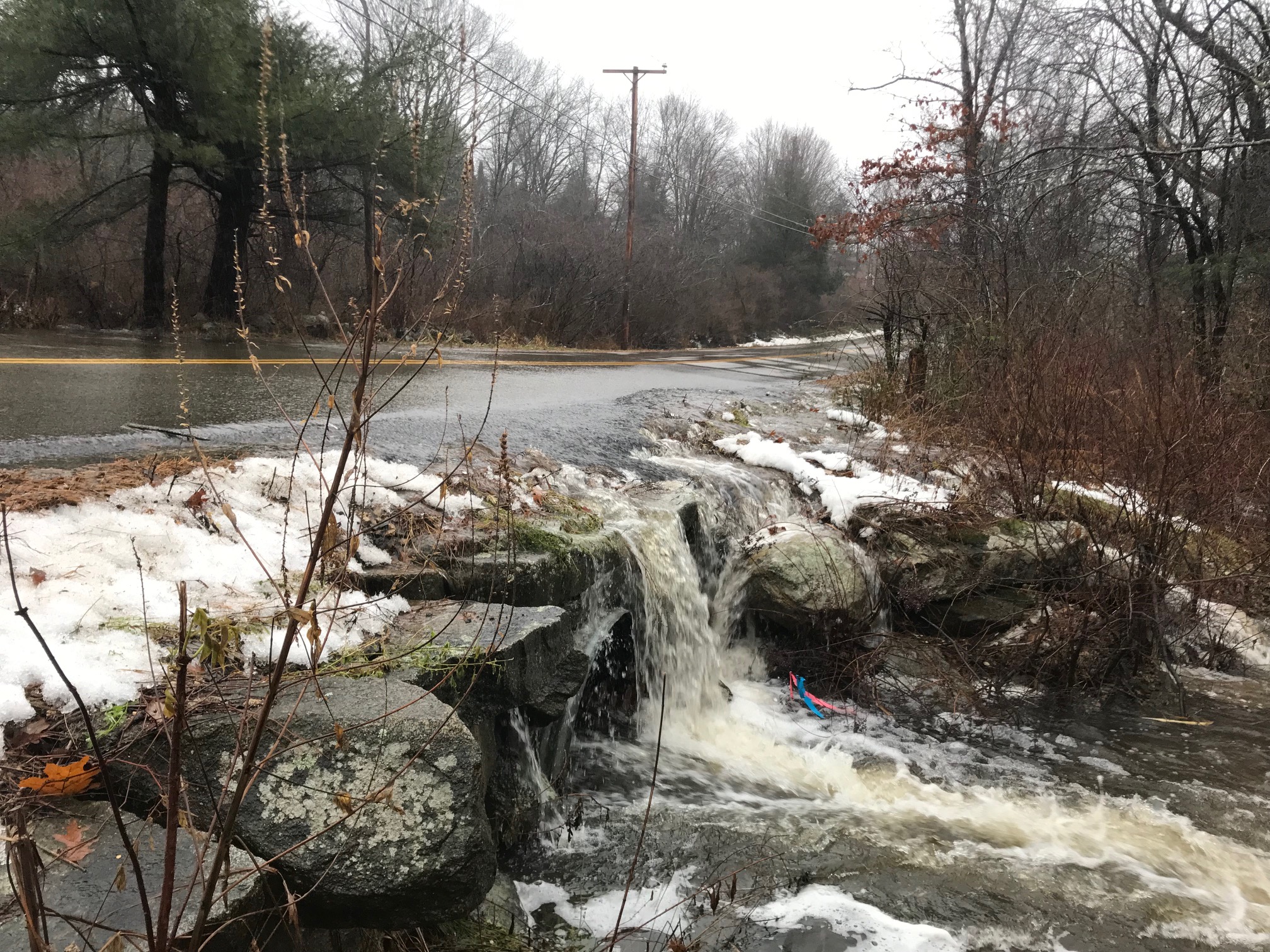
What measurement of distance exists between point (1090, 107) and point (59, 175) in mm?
17905

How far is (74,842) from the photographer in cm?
186

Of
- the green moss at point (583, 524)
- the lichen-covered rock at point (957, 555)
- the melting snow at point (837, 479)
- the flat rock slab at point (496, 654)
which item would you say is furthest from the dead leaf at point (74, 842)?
→ the melting snow at point (837, 479)

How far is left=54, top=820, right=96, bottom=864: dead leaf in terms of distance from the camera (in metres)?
1.83

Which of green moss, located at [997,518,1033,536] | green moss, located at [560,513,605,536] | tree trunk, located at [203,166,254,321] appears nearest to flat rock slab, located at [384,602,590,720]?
green moss, located at [560,513,605,536]

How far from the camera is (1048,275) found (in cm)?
905

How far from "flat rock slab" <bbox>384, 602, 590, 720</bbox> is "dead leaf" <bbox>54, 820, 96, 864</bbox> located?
3.07 ft

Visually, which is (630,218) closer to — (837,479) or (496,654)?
(837,479)

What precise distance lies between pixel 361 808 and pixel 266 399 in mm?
5350

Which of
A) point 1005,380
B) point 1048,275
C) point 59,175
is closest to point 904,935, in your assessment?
point 1005,380

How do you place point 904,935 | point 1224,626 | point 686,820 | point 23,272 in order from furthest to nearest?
point 23,272 < point 1224,626 < point 686,820 < point 904,935

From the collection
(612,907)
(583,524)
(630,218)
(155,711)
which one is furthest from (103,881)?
(630,218)

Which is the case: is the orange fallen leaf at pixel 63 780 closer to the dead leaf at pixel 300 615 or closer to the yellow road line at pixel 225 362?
the dead leaf at pixel 300 615

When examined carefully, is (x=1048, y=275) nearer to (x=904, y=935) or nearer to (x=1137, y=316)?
(x=1137, y=316)

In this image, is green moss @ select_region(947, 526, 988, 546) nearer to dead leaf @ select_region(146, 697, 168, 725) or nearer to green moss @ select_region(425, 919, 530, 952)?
green moss @ select_region(425, 919, 530, 952)
